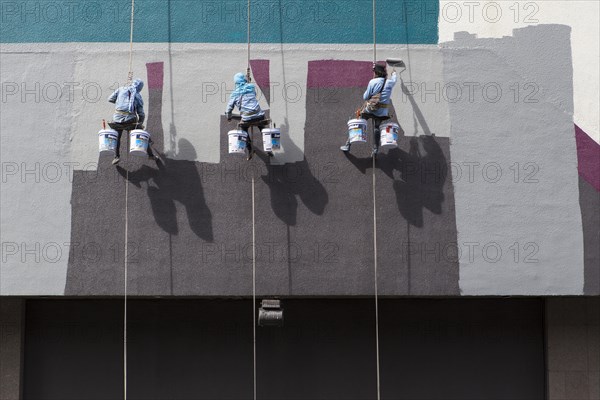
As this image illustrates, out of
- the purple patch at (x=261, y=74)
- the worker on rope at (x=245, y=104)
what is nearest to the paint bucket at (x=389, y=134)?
the worker on rope at (x=245, y=104)

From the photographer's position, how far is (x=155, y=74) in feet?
39.1

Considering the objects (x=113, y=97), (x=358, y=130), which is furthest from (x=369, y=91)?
(x=113, y=97)

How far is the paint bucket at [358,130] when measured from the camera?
37.2 feet

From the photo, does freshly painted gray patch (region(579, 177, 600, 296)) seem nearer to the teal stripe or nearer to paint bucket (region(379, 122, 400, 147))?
paint bucket (region(379, 122, 400, 147))

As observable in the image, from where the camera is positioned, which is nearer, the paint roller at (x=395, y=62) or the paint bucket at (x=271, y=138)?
the paint bucket at (x=271, y=138)

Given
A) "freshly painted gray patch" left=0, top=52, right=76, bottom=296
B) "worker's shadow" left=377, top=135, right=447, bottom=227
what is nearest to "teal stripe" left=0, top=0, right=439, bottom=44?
"freshly painted gray patch" left=0, top=52, right=76, bottom=296

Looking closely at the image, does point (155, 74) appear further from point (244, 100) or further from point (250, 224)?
point (250, 224)

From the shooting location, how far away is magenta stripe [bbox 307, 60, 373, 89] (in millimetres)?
11922

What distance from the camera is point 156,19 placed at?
12.0 meters

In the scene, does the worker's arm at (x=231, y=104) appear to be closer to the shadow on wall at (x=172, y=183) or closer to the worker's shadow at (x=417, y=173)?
the shadow on wall at (x=172, y=183)

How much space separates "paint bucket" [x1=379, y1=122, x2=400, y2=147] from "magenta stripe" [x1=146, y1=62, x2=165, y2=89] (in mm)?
3374

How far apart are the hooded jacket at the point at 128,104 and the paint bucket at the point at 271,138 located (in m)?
1.78

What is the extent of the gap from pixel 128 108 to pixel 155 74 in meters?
0.96

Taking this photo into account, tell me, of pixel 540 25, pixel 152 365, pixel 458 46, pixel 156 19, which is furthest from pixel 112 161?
pixel 540 25
